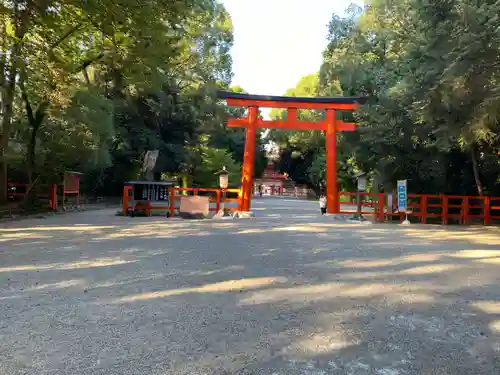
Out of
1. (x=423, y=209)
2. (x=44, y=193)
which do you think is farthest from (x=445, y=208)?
(x=44, y=193)

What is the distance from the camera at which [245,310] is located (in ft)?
14.0

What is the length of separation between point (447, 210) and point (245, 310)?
13981mm

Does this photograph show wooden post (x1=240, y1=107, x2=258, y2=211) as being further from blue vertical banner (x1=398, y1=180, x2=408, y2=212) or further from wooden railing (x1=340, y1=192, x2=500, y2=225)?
blue vertical banner (x1=398, y1=180, x2=408, y2=212)

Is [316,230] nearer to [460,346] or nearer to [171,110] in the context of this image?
[460,346]

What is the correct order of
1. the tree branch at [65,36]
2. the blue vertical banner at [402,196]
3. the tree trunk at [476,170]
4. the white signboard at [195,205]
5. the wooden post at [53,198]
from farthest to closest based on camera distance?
the wooden post at [53,198] → the white signboard at [195,205] → the blue vertical banner at [402,196] → the tree trunk at [476,170] → the tree branch at [65,36]

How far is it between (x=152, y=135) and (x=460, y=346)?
77.0 ft

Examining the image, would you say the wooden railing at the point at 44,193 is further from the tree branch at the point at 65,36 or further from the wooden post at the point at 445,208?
the wooden post at the point at 445,208

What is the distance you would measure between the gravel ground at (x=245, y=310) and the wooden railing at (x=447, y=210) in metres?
7.91

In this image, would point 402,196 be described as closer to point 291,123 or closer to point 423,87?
point 423,87

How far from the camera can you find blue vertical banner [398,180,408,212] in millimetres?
15212

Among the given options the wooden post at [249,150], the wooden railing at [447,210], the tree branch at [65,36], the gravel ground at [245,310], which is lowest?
the gravel ground at [245,310]

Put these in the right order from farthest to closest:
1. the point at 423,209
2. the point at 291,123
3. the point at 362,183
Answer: the point at 291,123 < the point at 362,183 < the point at 423,209

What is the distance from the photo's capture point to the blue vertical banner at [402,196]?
1521cm

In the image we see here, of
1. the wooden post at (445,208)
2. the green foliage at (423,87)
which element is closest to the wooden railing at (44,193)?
the green foliage at (423,87)
